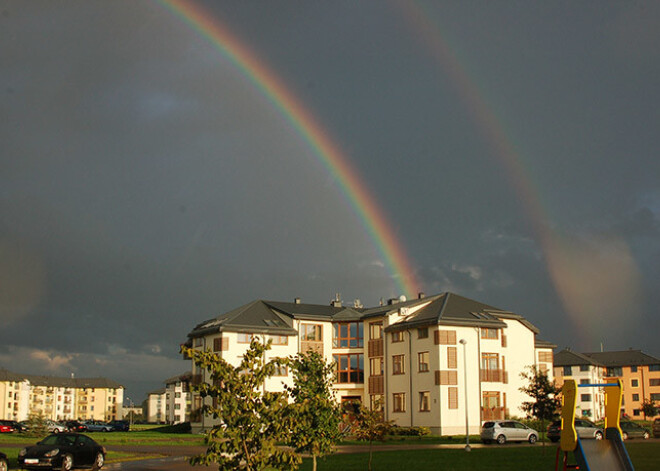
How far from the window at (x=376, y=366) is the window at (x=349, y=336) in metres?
3.03

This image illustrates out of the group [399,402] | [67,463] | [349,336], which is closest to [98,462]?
[67,463]

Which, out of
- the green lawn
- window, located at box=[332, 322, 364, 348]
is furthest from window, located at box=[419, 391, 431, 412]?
the green lawn

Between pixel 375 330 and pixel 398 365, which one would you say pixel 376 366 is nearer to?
pixel 375 330

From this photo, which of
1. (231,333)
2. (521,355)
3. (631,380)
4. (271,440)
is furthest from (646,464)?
(631,380)

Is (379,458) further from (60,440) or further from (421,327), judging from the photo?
(421,327)

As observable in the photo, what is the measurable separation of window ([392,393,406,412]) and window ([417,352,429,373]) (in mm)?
3470

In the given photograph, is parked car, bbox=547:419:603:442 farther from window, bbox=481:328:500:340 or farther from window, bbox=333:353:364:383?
window, bbox=333:353:364:383

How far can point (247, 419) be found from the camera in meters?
11.8

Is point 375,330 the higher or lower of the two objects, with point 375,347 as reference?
higher

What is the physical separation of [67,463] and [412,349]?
126 ft

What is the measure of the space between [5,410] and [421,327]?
146816 millimetres

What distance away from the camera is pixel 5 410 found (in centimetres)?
17388

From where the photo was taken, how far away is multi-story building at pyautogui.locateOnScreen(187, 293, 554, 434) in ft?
192

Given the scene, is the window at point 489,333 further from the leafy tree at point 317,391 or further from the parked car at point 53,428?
the parked car at point 53,428
